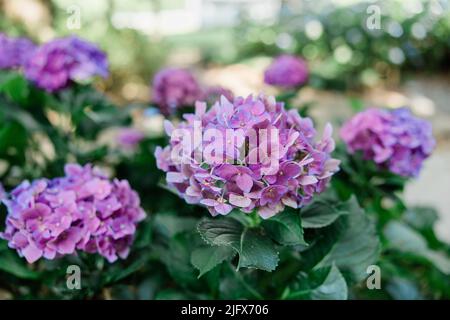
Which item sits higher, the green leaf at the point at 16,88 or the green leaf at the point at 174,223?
the green leaf at the point at 16,88

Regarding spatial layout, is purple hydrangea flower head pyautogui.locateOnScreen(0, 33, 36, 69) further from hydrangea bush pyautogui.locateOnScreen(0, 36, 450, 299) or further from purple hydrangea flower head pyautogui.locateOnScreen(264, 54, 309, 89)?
purple hydrangea flower head pyautogui.locateOnScreen(264, 54, 309, 89)

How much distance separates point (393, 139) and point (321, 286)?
48 cm

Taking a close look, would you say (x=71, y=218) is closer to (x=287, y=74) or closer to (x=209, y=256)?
(x=209, y=256)

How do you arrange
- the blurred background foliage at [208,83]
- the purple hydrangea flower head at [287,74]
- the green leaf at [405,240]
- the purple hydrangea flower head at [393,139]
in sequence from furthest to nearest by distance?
1. the purple hydrangea flower head at [287,74]
2. the green leaf at [405,240]
3. the blurred background foliage at [208,83]
4. the purple hydrangea flower head at [393,139]

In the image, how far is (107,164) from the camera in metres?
2.10

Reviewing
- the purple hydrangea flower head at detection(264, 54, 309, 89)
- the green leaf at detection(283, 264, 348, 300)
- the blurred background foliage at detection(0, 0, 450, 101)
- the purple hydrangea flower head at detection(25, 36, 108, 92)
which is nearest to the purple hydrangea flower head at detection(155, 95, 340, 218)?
the green leaf at detection(283, 264, 348, 300)

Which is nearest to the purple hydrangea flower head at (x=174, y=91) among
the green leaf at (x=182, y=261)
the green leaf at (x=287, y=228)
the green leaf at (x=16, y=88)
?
the green leaf at (x=16, y=88)

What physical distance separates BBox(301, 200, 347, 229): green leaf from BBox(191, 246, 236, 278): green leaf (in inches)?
7.6

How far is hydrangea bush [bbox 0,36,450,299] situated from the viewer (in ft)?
3.49

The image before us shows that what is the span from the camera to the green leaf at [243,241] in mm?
1056

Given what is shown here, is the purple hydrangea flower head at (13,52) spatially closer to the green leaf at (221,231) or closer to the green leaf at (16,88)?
the green leaf at (16,88)

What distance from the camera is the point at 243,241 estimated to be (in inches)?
44.1

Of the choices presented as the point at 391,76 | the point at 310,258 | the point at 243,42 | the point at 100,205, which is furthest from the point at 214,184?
the point at 243,42

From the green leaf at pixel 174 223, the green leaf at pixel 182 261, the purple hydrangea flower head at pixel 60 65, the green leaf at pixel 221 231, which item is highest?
the purple hydrangea flower head at pixel 60 65
